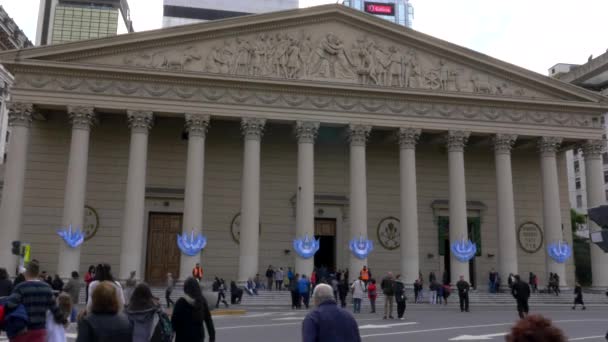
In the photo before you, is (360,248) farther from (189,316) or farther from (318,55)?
(189,316)

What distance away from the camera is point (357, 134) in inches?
1229

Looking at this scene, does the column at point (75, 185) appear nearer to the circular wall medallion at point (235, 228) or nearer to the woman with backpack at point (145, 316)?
the circular wall medallion at point (235, 228)

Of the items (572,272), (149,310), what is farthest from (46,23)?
(149,310)

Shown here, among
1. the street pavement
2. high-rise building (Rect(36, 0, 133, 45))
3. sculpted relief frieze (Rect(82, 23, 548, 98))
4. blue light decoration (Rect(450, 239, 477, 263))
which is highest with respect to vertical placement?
high-rise building (Rect(36, 0, 133, 45))

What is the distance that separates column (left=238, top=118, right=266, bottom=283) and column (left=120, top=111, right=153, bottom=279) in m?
5.10

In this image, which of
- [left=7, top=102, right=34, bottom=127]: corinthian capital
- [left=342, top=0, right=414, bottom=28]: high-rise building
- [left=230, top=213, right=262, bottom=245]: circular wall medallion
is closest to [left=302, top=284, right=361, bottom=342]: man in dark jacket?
[left=7, top=102, right=34, bottom=127]: corinthian capital

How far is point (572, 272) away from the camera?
1401 inches

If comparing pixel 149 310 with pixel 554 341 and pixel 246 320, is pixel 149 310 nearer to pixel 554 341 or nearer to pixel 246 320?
pixel 554 341

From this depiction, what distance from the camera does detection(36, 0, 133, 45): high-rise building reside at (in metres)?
91.9

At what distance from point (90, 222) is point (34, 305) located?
25.9 metres

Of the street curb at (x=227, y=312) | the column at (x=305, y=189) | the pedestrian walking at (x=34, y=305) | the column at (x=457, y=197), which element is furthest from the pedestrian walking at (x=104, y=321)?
the column at (x=457, y=197)

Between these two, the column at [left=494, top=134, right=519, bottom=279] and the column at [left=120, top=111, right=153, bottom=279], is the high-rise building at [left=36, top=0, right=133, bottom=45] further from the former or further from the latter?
the column at [left=494, top=134, right=519, bottom=279]

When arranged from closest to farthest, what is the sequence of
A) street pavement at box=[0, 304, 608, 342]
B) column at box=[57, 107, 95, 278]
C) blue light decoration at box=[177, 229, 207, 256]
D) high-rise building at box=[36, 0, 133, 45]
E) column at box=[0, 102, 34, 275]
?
street pavement at box=[0, 304, 608, 342]
column at box=[0, 102, 34, 275]
column at box=[57, 107, 95, 278]
blue light decoration at box=[177, 229, 207, 256]
high-rise building at box=[36, 0, 133, 45]

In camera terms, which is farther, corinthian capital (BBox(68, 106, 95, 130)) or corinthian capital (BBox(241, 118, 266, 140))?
corinthian capital (BBox(241, 118, 266, 140))
